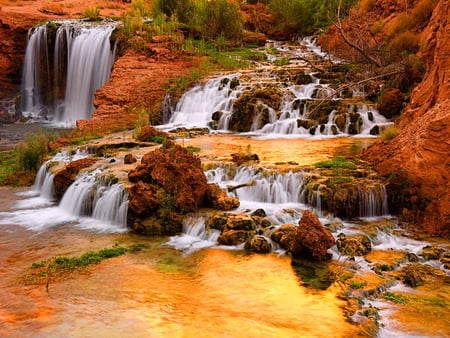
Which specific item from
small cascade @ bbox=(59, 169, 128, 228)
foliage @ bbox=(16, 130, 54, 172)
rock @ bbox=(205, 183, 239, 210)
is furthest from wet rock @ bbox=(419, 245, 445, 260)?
foliage @ bbox=(16, 130, 54, 172)

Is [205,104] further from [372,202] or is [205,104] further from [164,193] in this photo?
[372,202]

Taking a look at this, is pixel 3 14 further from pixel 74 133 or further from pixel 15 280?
pixel 15 280

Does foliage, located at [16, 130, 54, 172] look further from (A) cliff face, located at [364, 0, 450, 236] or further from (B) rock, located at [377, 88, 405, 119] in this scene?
(B) rock, located at [377, 88, 405, 119]

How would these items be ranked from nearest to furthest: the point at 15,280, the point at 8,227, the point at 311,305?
the point at 311,305
the point at 15,280
the point at 8,227

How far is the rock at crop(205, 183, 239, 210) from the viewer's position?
9.55 m

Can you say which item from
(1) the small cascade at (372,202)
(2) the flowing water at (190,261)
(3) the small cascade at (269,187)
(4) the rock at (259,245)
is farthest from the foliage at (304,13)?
(4) the rock at (259,245)

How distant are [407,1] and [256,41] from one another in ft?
34.8

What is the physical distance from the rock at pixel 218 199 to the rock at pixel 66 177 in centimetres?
391

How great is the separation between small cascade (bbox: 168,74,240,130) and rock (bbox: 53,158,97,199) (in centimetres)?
642

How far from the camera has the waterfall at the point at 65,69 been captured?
2503 centimetres

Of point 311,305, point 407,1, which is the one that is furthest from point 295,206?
point 407,1

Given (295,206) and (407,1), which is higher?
(407,1)

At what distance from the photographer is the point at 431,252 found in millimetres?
7543

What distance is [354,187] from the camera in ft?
30.6
